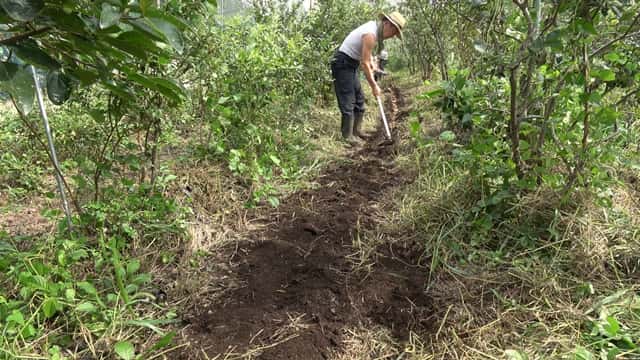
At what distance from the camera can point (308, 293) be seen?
183 centimetres

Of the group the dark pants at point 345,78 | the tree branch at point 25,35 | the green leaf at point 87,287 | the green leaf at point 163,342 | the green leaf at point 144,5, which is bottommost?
the green leaf at point 163,342

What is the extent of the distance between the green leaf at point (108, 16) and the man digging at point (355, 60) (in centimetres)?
376

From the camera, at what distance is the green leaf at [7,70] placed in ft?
1.80

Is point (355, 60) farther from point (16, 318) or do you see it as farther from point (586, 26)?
point (16, 318)

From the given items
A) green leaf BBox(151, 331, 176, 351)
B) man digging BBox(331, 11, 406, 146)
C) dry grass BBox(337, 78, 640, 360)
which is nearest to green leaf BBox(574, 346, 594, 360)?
dry grass BBox(337, 78, 640, 360)

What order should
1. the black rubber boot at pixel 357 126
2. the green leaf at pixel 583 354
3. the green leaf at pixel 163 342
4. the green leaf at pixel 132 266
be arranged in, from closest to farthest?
the green leaf at pixel 583 354 → the green leaf at pixel 163 342 → the green leaf at pixel 132 266 → the black rubber boot at pixel 357 126

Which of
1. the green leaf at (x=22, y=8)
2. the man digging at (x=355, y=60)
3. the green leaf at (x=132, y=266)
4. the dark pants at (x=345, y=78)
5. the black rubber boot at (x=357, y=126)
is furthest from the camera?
the black rubber boot at (x=357, y=126)

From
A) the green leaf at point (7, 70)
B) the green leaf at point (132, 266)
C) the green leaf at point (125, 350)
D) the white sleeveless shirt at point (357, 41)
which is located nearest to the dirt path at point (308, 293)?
the green leaf at point (125, 350)

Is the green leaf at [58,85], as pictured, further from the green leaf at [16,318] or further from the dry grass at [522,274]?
the dry grass at [522,274]

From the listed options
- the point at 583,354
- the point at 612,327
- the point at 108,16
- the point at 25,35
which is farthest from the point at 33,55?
the point at 612,327

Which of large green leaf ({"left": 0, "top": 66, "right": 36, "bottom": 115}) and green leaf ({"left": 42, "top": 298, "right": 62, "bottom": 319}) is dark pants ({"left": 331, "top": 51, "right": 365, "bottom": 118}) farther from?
large green leaf ({"left": 0, "top": 66, "right": 36, "bottom": 115})

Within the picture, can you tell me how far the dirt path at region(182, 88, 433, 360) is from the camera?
1.55 meters

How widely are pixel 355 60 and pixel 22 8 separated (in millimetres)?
4026

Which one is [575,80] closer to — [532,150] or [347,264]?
[532,150]
